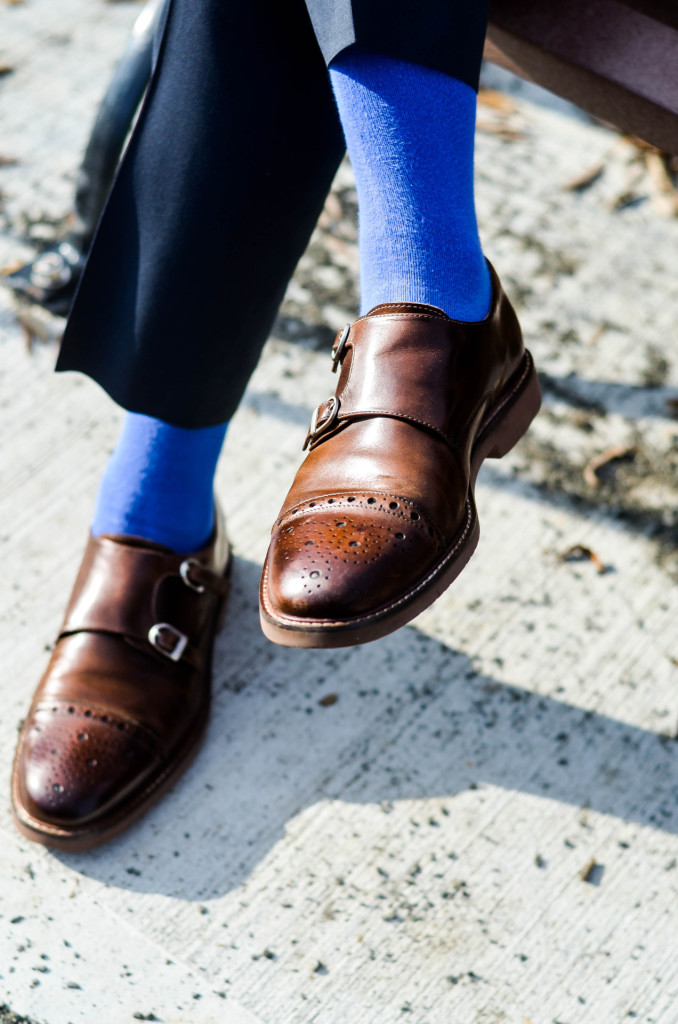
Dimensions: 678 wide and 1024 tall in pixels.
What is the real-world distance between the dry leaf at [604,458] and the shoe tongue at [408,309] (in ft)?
2.45

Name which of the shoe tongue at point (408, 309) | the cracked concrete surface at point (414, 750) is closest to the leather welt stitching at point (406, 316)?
the shoe tongue at point (408, 309)

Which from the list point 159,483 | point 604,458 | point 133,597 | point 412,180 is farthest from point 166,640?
point 604,458

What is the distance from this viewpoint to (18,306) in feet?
5.95

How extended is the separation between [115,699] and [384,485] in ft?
1.70

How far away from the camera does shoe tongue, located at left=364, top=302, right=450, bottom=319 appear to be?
0.96 m

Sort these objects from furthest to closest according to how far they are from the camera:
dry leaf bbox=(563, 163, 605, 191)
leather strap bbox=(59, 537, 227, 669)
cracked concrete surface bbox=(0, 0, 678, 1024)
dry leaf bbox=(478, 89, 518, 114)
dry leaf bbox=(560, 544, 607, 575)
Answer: dry leaf bbox=(478, 89, 518, 114) → dry leaf bbox=(563, 163, 605, 191) → dry leaf bbox=(560, 544, 607, 575) → leather strap bbox=(59, 537, 227, 669) → cracked concrete surface bbox=(0, 0, 678, 1024)

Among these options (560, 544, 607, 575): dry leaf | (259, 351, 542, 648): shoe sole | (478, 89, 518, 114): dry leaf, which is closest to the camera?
(259, 351, 542, 648): shoe sole

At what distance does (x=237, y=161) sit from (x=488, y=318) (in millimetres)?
344

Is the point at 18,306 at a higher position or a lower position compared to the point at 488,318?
lower

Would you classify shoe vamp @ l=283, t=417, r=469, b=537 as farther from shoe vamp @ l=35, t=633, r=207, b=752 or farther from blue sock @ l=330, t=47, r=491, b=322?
shoe vamp @ l=35, t=633, r=207, b=752

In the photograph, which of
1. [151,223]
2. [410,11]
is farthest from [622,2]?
[151,223]

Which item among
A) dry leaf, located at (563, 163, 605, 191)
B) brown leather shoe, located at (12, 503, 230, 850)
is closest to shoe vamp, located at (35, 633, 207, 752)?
brown leather shoe, located at (12, 503, 230, 850)

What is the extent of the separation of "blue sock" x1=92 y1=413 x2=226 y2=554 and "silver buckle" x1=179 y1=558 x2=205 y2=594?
1.5 inches

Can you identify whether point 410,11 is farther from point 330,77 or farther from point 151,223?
point 151,223
